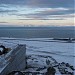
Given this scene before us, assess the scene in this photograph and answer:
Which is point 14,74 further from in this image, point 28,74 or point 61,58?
point 61,58

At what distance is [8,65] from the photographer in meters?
10.9

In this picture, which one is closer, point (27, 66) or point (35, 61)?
point (27, 66)

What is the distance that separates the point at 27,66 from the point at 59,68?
2.43m

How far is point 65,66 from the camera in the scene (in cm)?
1766

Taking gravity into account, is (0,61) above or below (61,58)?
above

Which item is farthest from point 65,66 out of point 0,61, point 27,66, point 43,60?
point 0,61

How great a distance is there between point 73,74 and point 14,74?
234 inches

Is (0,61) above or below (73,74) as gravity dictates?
above

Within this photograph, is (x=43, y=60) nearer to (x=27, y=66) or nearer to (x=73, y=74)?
(x=27, y=66)

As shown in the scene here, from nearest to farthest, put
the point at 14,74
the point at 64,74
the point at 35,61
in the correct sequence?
the point at 14,74
the point at 64,74
the point at 35,61

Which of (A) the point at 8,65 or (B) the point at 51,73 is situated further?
(A) the point at 8,65

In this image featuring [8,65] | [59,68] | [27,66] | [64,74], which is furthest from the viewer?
[27,66]

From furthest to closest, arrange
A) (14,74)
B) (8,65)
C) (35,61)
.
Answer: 1. (35,61)
2. (8,65)
3. (14,74)

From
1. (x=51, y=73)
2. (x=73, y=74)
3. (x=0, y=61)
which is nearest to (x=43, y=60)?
Result: (x=73, y=74)
